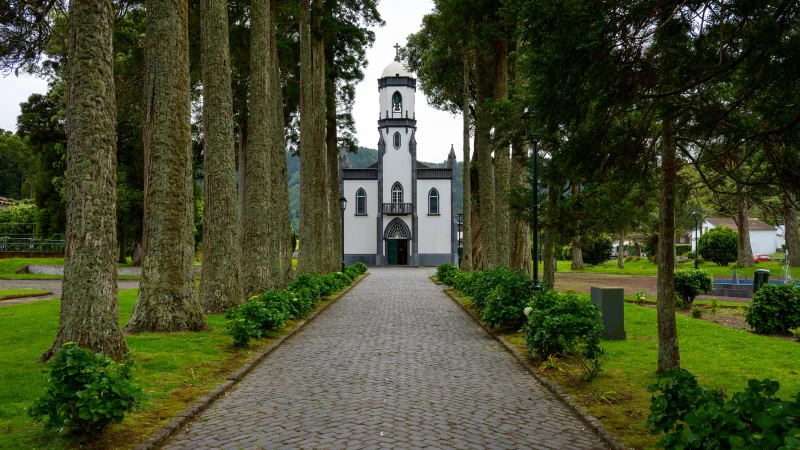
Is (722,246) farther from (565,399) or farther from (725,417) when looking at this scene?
(725,417)

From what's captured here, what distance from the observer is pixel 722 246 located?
43500 mm

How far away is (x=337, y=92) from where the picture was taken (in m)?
29.3

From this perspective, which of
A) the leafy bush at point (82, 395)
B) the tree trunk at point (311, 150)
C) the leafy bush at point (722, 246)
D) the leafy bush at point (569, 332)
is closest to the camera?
the leafy bush at point (82, 395)

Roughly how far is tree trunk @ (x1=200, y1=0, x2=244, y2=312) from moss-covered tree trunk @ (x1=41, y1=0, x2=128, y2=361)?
548 cm

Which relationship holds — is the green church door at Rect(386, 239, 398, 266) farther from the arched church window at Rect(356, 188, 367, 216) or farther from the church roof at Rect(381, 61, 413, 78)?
the church roof at Rect(381, 61, 413, 78)

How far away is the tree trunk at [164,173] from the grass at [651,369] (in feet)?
20.1

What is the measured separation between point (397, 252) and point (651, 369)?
49.9 meters

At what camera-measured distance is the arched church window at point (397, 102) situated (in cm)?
5856

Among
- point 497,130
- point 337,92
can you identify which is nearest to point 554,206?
point 497,130

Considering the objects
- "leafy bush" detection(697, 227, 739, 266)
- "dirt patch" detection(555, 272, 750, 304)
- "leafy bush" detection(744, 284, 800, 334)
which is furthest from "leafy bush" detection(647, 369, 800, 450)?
"leafy bush" detection(697, 227, 739, 266)

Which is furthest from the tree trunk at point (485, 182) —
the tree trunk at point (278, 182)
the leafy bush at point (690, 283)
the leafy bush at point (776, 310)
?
the leafy bush at point (776, 310)

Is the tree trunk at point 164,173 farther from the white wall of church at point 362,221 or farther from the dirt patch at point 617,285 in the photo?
the white wall of church at point 362,221

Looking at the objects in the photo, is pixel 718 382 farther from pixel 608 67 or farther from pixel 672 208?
pixel 608 67

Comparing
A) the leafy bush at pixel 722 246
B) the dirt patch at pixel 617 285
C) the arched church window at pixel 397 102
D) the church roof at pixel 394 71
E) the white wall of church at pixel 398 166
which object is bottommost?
the dirt patch at pixel 617 285
